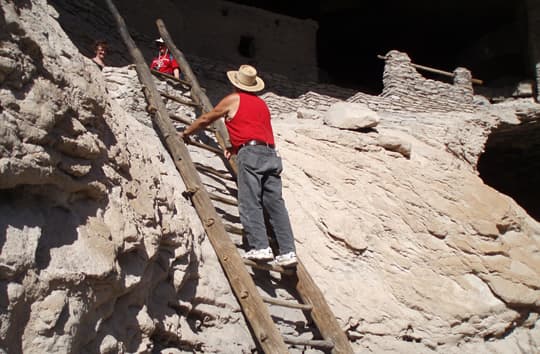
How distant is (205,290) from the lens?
10.1ft

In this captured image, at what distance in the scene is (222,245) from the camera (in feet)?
10.5

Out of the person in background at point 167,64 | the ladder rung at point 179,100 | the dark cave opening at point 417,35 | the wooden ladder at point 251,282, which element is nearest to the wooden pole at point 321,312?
the wooden ladder at point 251,282

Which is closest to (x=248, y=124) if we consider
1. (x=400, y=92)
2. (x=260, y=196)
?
(x=260, y=196)

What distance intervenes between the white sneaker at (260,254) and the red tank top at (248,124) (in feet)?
2.23

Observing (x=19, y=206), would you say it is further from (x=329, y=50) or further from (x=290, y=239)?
(x=329, y=50)

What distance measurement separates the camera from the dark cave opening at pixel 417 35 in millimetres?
10039

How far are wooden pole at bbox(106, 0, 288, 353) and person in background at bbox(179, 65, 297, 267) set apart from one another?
0.48 ft

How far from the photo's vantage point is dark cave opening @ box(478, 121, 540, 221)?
838 centimetres

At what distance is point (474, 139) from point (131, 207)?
16.5 ft

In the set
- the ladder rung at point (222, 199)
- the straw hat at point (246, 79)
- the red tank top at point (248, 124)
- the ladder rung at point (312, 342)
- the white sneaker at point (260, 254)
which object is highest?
the straw hat at point (246, 79)

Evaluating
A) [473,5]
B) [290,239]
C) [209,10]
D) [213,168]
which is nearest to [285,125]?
[213,168]

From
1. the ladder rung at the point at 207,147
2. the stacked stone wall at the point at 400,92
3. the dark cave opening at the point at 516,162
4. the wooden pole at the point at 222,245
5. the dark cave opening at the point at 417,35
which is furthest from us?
the dark cave opening at the point at 417,35

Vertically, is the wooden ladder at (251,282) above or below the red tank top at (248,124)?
below

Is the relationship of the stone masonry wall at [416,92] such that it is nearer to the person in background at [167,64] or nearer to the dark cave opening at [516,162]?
the dark cave opening at [516,162]
